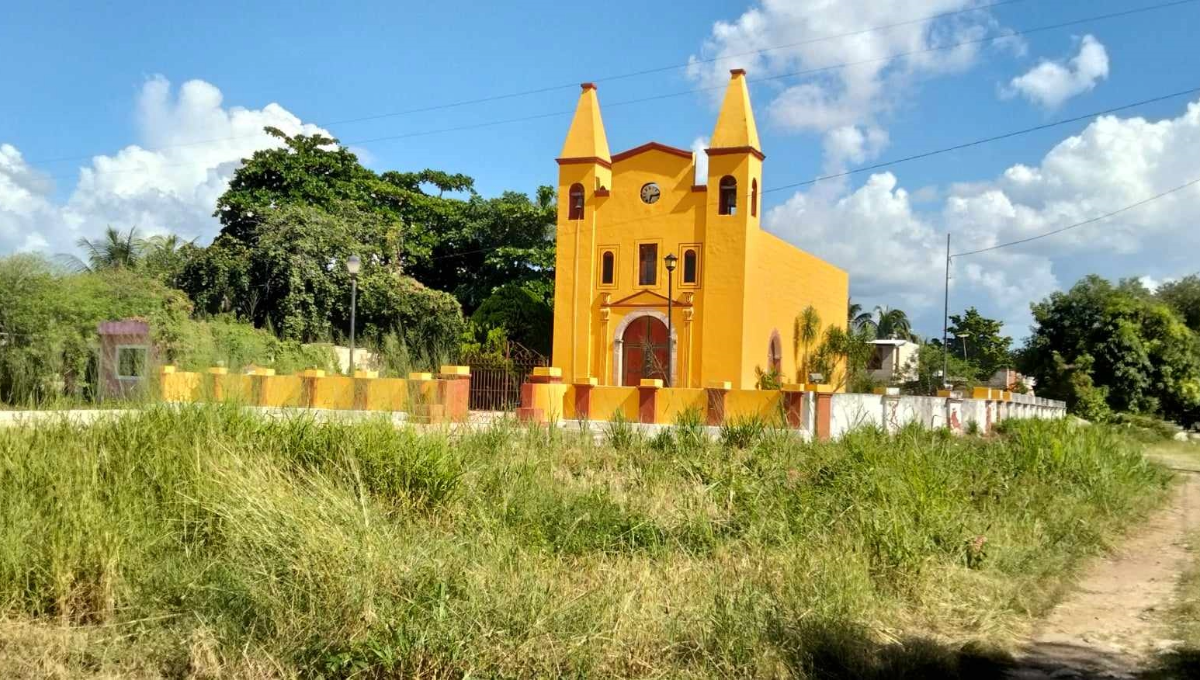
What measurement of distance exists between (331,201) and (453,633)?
3200 centimetres

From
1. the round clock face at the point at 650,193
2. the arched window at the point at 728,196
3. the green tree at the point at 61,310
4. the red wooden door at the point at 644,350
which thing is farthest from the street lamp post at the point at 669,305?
the green tree at the point at 61,310

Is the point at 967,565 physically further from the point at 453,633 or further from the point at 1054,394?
the point at 1054,394

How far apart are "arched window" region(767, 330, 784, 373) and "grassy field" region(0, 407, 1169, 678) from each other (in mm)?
17363

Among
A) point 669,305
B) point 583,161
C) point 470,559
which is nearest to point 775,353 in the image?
point 669,305

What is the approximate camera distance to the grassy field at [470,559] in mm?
5141

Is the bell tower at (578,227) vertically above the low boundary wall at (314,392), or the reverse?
the bell tower at (578,227)

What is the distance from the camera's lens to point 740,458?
989cm

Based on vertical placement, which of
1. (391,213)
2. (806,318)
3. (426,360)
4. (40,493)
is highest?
(391,213)

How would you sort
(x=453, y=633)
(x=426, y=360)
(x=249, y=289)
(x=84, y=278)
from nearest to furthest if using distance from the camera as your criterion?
(x=453, y=633) < (x=426, y=360) < (x=84, y=278) < (x=249, y=289)

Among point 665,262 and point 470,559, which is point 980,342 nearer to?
point 665,262

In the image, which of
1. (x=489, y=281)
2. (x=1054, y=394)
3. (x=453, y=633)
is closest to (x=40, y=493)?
(x=453, y=633)

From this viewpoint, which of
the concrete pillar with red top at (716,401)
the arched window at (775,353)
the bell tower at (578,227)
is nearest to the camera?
the concrete pillar with red top at (716,401)

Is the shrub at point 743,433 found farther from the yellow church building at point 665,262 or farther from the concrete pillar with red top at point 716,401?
the yellow church building at point 665,262

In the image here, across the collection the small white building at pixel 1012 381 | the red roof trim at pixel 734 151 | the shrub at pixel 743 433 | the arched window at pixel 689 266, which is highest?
the red roof trim at pixel 734 151
